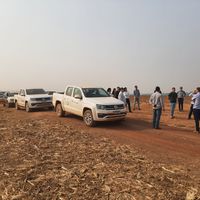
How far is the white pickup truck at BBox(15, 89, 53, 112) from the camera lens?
20.8 meters

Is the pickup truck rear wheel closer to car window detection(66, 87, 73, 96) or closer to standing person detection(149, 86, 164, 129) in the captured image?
car window detection(66, 87, 73, 96)

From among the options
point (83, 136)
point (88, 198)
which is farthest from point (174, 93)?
point (88, 198)

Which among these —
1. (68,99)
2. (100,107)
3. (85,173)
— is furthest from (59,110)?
(85,173)

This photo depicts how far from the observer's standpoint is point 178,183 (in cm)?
581

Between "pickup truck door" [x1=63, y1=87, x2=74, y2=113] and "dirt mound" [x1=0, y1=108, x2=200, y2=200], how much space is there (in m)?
5.50

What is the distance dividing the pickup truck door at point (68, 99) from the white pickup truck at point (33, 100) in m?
5.57

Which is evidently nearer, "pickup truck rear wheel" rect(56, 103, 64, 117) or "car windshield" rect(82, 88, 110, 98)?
"car windshield" rect(82, 88, 110, 98)

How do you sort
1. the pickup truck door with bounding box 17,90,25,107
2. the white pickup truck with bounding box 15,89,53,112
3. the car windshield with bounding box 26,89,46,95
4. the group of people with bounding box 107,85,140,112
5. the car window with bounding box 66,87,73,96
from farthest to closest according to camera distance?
the car windshield with bounding box 26,89,46,95
the pickup truck door with bounding box 17,90,25,107
the white pickup truck with bounding box 15,89,53,112
the group of people with bounding box 107,85,140,112
the car window with bounding box 66,87,73,96

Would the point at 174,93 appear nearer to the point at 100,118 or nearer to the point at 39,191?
the point at 100,118

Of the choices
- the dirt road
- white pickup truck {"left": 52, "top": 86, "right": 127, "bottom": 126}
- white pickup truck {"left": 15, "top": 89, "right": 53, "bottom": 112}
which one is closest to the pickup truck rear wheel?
white pickup truck {"left": 52, "top": 86, "right": 127, "bottom": 126}

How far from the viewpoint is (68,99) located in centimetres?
1538

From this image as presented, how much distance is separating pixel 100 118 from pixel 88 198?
8067 millimetres

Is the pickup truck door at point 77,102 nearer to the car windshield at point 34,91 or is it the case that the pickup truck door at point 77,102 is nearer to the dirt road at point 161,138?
the dirt road at point 161,138

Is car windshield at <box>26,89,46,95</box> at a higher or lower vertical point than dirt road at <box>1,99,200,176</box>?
higher
